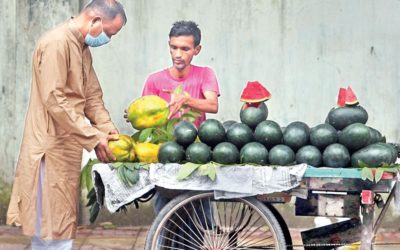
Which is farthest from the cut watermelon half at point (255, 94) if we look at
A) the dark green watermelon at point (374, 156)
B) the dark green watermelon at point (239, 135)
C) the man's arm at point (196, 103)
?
the dark green watermelon at point (374, 156)

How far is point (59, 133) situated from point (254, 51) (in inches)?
131

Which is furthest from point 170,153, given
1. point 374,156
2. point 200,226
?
point 374,156

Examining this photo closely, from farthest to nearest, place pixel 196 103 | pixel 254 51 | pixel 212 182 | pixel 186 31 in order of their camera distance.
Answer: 1. pixel 254 51
2. pixel 186 31
3. pixel 196 103
4. pixel 212 182

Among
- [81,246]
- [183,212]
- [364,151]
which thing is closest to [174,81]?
[183,212]

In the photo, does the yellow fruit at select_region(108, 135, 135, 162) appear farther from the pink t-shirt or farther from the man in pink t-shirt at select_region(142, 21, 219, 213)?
the pink t-shirt

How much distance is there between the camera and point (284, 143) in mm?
5609

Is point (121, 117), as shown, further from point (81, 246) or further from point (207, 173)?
point (207, 173)

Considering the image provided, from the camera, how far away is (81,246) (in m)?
8.02

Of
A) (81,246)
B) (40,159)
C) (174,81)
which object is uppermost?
(174,81)

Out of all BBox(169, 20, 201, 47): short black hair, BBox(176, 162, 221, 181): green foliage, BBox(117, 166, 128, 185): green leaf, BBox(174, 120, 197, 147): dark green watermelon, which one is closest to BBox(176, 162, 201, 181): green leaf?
BBox(176, 162, 221, 181): green foliage

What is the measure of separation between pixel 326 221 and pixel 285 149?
3115 millimetres

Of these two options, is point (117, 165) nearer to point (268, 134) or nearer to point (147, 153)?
point (147, 153)

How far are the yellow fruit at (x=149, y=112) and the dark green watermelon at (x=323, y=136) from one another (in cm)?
97

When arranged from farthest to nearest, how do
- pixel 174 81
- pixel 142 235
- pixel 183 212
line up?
pixel 142 235
pixel 174 81
pixel 183 212
